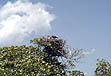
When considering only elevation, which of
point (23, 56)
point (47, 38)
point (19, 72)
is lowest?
point (19, 72)

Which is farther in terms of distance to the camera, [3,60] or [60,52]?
[60,52]

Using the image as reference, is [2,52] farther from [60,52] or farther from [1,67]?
[60,52]

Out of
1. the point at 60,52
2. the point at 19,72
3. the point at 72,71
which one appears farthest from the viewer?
the point at 60,52

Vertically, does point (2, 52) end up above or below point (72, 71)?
above

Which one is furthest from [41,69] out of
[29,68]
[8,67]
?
[8,67]

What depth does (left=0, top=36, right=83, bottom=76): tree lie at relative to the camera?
18.1 m

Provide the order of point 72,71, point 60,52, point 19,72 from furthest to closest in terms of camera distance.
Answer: point 60,52
point 72,71
point 19,72

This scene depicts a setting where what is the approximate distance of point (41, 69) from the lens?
1831 centimetres

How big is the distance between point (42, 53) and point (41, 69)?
186cm

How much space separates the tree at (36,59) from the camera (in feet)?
59.5

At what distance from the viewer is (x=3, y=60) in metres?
18.9

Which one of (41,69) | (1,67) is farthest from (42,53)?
(1,67)

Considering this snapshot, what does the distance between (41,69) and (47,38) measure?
115 inches

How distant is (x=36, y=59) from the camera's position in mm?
18797
